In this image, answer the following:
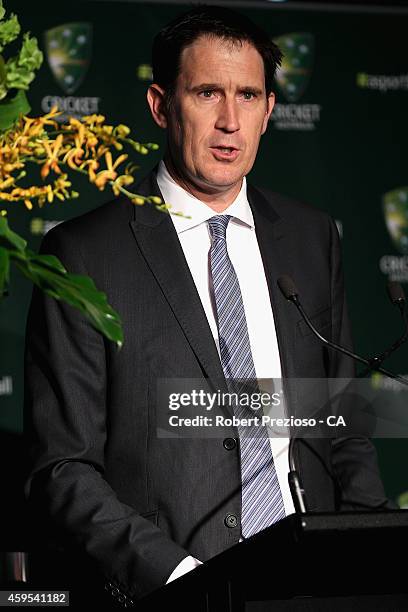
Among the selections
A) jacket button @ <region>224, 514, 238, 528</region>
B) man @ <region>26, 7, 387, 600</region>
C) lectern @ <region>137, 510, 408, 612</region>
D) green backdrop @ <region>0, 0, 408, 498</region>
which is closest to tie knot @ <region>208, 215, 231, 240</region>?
man @ <region>26, 7, 387, 600</region>

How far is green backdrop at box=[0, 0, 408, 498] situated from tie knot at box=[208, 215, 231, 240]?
1.34 metres

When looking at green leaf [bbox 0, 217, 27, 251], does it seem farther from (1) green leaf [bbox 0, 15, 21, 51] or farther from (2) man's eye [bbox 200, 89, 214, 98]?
(2) man's eye [bbox 200, 89, 214, 98]

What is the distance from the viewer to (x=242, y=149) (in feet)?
8.48

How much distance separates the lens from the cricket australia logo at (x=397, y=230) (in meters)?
4.17

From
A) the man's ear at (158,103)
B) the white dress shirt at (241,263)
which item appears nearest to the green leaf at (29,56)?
the white dress shirt at (241,263)

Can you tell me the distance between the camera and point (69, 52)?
155 inches

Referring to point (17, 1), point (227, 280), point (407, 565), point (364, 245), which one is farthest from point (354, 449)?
point (17, 1)

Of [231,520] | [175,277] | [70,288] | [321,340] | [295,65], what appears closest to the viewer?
[70,288]

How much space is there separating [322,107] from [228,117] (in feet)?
5.40

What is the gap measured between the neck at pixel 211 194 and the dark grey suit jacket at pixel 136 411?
69 millimetres

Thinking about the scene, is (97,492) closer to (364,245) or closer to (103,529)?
(103,529)

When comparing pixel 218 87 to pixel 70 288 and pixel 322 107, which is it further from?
pixel 322 107

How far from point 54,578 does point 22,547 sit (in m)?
0.44

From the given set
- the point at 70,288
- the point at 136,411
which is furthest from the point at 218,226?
the point at 70,288
